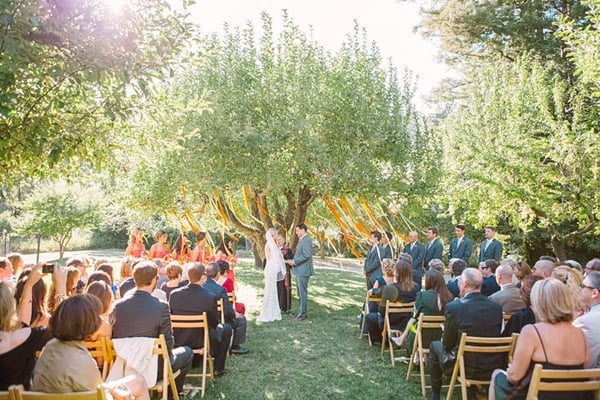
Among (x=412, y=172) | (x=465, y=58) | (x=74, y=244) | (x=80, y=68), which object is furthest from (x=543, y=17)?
(x=74, y=244)

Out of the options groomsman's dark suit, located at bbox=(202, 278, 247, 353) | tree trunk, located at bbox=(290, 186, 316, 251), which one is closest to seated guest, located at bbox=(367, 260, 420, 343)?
groomsman's dark suit, located at bbox=(202, 278, 247, 353)

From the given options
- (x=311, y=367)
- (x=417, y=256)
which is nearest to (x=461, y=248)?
(x=417, y=256)

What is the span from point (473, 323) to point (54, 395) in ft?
13.5

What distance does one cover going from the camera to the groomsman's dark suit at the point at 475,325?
4.97 meters

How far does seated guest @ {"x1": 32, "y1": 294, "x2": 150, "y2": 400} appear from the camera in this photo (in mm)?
3127

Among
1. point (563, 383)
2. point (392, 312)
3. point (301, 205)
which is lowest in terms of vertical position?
point (392, 312)

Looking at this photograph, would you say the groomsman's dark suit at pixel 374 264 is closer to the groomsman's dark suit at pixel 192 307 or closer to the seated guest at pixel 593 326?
the groomsman's dark suit at pixel 192 307

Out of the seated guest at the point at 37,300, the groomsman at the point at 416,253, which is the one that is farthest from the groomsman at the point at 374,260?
the seated guest at the point at 37,300

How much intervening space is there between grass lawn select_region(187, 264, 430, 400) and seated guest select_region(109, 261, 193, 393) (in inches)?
64.2

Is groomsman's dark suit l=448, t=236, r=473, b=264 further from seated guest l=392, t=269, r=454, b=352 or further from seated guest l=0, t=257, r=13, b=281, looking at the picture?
seated guest l=0, t=257, r=13, b=281

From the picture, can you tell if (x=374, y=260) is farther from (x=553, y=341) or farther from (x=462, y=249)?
(x=553, y=341)

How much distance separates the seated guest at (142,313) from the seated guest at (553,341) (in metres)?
3.37

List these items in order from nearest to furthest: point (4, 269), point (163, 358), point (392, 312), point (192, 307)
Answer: point (163, 358) < point (192, 307) < point (4, 269) < point (392, 312)

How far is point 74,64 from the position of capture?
4895mm
